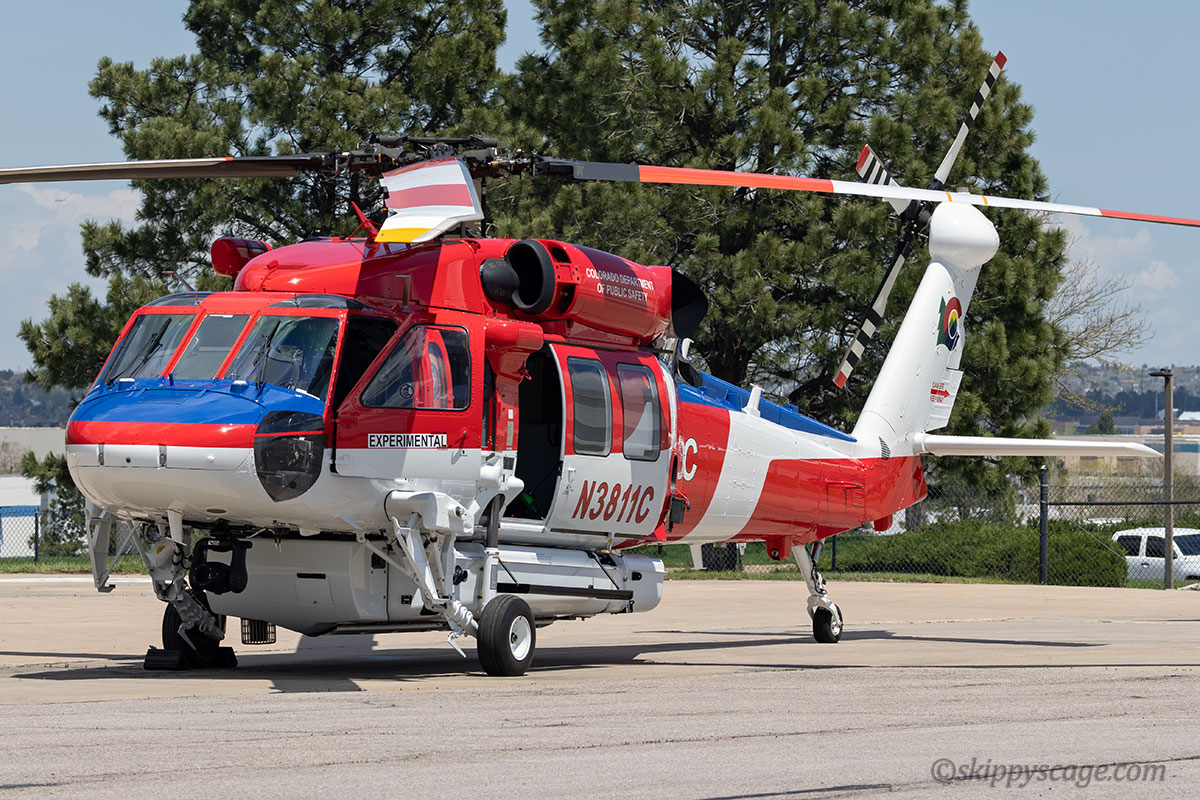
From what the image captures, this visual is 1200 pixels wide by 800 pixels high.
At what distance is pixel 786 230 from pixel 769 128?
230cm

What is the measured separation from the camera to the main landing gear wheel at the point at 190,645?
12242 mm

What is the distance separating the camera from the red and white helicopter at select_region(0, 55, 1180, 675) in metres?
10.8

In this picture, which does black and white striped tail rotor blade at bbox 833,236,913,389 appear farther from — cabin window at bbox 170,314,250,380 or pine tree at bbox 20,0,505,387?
pine tree at bbox 20,0,505,387

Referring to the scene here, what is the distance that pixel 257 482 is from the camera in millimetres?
10727

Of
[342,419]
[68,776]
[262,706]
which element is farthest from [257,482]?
[68,776]

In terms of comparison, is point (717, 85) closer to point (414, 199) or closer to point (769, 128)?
point (769, 128)

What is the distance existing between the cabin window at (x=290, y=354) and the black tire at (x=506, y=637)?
88.6 inches

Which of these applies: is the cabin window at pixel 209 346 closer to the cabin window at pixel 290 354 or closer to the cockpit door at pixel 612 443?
the cabin window at pixel 290 354

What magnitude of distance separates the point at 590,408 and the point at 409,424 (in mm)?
2046

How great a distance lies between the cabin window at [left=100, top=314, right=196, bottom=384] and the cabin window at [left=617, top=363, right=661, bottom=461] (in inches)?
154

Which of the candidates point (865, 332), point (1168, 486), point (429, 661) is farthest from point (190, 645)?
point (1168, 486)

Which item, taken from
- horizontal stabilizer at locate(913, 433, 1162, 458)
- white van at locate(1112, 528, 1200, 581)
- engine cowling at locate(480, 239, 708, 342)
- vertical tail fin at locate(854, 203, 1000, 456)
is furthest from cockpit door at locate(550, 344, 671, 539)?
white van at locate(1112, 528, 1200, 581)

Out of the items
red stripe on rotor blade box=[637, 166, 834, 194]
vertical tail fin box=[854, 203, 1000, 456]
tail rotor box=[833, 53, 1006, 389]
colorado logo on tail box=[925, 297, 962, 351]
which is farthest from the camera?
colorado logo on tail box=[925, 297, 962, 351]

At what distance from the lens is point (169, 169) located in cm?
1188
